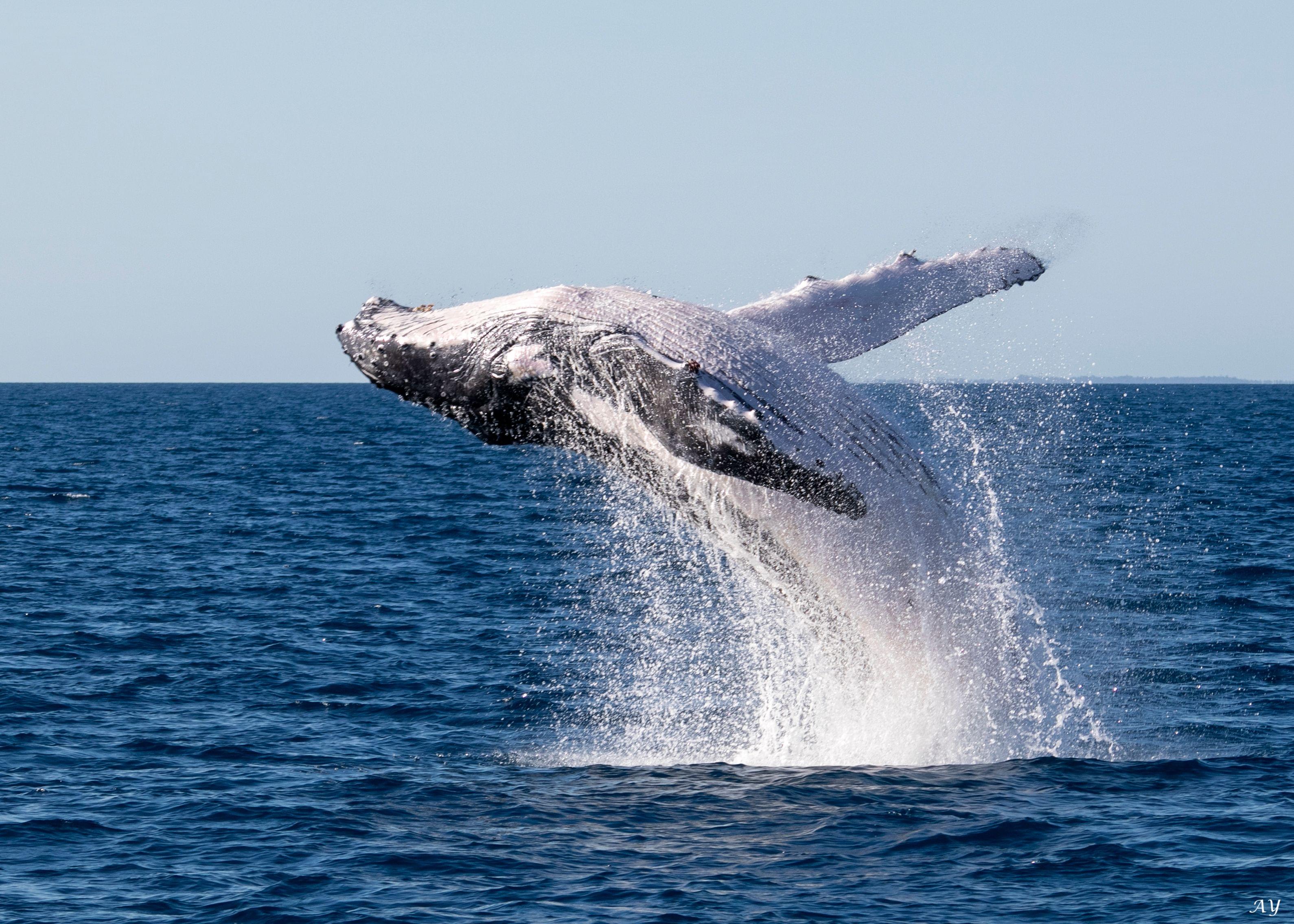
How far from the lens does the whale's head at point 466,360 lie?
372 inches

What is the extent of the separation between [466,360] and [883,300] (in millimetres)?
3151

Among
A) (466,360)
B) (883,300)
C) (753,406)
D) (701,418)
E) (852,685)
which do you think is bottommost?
(852,685)

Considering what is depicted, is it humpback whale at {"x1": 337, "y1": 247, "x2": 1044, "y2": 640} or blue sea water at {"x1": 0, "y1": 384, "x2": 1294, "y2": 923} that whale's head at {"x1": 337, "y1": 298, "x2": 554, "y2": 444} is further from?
blue sea water at {"x1": 0, "y1": 384, "x2": 1294, "y2": 923}

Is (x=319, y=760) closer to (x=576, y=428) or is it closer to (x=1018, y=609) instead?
(x=576, y=428)

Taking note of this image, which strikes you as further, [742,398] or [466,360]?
[466,360]

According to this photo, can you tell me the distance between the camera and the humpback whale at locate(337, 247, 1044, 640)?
8781mm

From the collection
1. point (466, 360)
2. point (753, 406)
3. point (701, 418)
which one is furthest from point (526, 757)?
point (701, 418)

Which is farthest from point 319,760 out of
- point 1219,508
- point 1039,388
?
point 1039,388

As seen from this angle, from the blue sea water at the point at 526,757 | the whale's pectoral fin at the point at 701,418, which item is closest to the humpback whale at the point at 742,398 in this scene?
the whale's pectoral fin at the point at 701,418

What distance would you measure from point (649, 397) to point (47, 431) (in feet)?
286

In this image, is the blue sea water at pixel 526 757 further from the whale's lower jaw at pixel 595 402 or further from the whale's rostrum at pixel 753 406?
the whale's lower jaw at pixel 595 402

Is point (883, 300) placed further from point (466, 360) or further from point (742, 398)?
point (466, 360)

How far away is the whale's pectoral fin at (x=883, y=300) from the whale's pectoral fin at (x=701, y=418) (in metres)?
1.60

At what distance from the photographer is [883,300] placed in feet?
34.9
